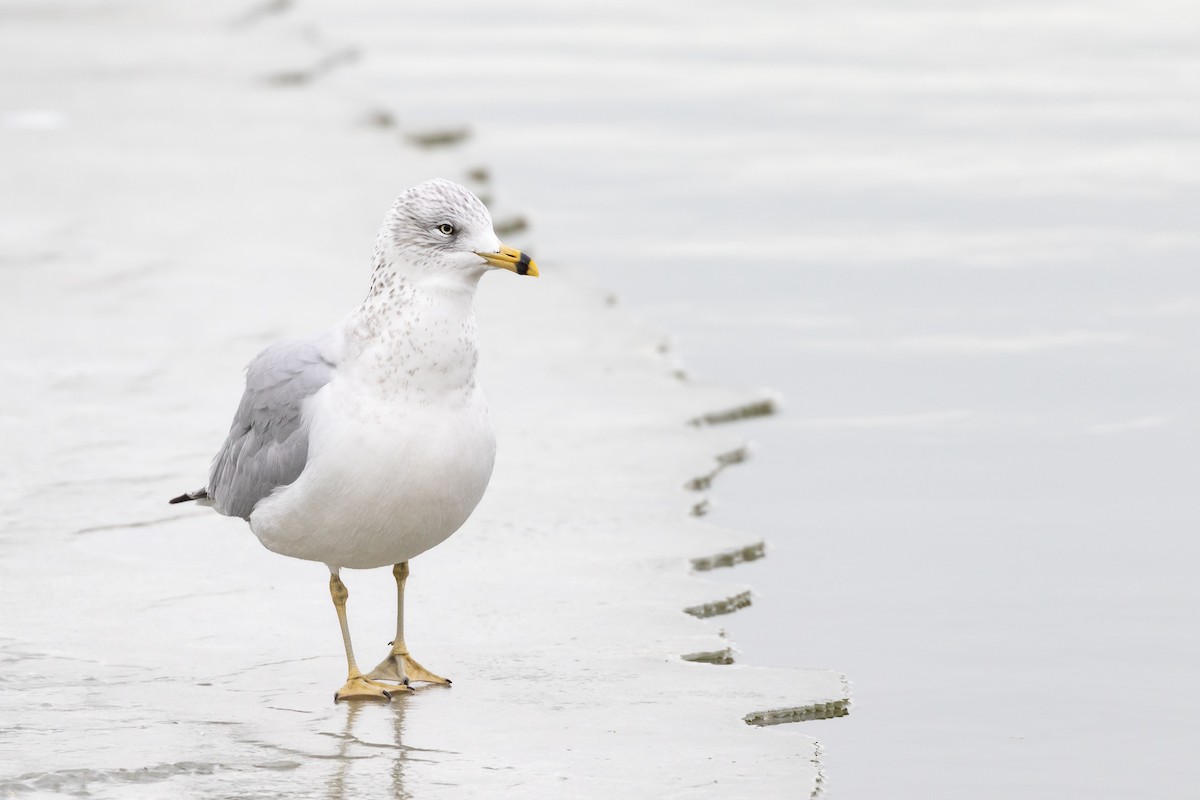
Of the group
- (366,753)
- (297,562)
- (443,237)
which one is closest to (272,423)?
(443,237)

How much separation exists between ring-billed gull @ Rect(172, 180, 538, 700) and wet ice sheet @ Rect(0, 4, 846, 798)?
14.4 inches

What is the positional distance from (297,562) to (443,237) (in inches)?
61.7

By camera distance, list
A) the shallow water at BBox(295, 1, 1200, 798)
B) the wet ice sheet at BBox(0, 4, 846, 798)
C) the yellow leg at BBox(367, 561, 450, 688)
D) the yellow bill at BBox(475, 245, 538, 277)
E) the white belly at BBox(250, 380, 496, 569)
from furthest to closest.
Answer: the shallow water at BBox(295, 1, 1200, 798) → the yellow leg at BBox(367, 561, 450, 688) → the yellow bill at BBox(475, 245, 538, 277) → the white belly at BBox(250, 380, 496, 569) → the wet ice sheet at BBox(0, 4, 846, 798)

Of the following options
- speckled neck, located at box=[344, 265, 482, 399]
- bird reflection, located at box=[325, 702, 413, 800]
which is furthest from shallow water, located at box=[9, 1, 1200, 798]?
speckled neck, located at box=[344, 265, 482, 399]

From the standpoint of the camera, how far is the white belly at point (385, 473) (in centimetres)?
473

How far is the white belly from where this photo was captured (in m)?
4.73

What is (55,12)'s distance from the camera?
16656mm

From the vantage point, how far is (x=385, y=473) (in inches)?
186

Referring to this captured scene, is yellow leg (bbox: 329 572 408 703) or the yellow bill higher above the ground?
the yellow bill

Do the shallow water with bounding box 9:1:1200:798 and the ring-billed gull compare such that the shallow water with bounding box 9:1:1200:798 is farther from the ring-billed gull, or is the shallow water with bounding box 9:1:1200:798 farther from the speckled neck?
the speckled neck

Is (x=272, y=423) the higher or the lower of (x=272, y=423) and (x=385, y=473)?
the higher

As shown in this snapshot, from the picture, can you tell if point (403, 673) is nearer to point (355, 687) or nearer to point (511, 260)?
point (355, 687)

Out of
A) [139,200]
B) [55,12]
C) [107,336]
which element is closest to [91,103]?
[139,200]

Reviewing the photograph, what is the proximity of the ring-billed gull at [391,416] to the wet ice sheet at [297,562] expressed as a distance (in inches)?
14.4
